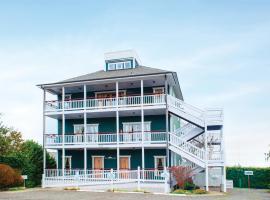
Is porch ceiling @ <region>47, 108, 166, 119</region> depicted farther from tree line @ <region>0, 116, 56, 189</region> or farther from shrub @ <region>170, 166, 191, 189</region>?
shrub @ <region>170, 166, 191, 189</region>

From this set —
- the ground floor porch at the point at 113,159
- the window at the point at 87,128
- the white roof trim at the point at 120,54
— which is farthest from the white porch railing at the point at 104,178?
the white roof trim at the point at 120,54

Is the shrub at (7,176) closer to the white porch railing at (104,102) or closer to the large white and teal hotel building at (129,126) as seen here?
the large white and teal hotel building at (129,126)

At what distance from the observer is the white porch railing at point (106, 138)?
28.0 meters

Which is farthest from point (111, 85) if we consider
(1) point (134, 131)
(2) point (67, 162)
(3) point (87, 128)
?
(2) point (67, 162)

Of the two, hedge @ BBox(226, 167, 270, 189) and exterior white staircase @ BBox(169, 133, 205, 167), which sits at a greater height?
exterior white staircase @ BBox(169, 133, 205, 167)

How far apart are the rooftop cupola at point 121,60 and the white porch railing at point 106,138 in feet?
23.9

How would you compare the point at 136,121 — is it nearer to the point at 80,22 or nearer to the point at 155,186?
the point at 155,186

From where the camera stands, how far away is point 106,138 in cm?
2942

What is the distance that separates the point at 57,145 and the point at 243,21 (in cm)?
1863

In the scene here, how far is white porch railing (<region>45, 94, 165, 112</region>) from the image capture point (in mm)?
28084

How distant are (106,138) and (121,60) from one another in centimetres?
825

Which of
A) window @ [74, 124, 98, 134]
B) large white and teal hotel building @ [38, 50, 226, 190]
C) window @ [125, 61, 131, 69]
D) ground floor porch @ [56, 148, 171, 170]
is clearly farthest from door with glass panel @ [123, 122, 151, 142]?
window @ [125, 61, 131, 69]

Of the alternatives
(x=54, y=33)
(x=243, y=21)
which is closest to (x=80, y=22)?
(x=54, y=33)

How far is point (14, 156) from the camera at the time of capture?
95.6 ft
